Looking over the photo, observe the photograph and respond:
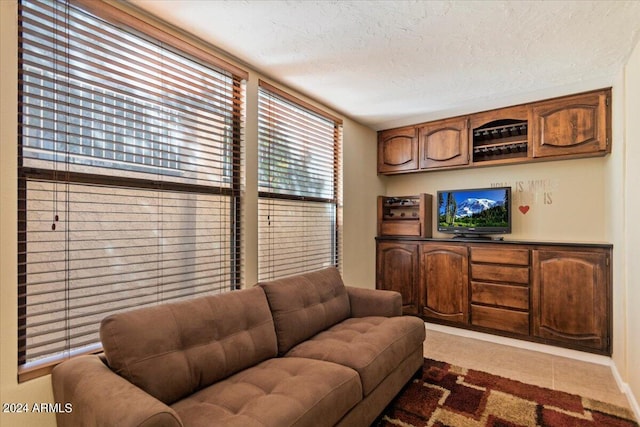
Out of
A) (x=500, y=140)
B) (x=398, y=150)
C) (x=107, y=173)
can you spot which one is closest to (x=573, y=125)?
(x=500, y=140)

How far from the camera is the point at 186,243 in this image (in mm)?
2252

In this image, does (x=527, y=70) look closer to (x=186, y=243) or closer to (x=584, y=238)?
(x=584, y=238)

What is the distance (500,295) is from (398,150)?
2.04 metres

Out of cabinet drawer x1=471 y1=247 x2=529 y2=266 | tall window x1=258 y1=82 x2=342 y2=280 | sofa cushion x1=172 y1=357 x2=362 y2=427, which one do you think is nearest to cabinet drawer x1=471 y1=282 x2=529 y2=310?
cabinet drawer x1=471 y1=247 x2=529 y2=266

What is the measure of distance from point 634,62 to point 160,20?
3.17 meters

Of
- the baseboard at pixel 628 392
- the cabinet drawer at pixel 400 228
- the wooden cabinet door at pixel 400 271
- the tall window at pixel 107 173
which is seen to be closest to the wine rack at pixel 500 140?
the cabinet drawer at pixel 400 228

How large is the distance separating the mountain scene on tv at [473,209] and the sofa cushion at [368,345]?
5.54 ft

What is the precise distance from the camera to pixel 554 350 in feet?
10.4

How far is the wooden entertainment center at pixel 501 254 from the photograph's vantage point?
9.86 ft

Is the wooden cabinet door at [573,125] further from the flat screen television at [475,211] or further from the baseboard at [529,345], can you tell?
the baseboard at [529,345]

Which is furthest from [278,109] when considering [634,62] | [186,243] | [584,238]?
[584,238]

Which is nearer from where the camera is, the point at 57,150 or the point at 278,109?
the point at 57,150

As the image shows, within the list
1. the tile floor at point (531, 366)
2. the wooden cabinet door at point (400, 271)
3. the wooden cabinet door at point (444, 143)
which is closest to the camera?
the tile floor at point (531, 366)

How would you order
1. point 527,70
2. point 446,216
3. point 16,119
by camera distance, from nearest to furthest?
1. point 16,119
2. point 527,70
3. point 446,216
